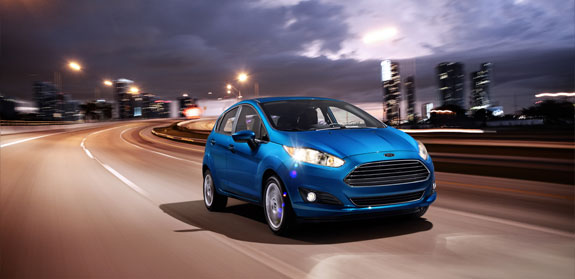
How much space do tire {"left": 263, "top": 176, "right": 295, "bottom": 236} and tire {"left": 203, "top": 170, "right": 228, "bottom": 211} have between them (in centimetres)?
185

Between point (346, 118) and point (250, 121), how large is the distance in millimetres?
1306

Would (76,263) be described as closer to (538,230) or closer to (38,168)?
(538,230)

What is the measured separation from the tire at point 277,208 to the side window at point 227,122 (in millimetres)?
1693

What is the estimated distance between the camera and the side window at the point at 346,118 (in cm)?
693

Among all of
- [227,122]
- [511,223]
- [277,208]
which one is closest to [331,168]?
[277,208]

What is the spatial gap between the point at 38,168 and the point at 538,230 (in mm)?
14782

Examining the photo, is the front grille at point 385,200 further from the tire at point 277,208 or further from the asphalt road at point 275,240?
the tire at point 277,208

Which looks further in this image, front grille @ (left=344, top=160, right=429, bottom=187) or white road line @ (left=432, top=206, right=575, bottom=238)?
white road line @ (left=432, top=206, right=575, bottom=238)

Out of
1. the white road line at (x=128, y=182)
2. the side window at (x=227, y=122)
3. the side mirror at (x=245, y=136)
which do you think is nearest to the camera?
the side mirror at (x=245, y=136)

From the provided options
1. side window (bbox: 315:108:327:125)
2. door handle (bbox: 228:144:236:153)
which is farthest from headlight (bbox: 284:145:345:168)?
door handle (bbox: 228:144:236:153)

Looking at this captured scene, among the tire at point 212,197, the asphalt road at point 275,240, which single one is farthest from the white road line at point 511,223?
the tire at point 212,197

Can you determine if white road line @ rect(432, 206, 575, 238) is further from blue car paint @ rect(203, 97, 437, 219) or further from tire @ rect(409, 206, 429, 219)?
blue car paint @ rect(203, 97, 437, 219)

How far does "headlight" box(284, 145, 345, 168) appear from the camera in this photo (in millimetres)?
5441

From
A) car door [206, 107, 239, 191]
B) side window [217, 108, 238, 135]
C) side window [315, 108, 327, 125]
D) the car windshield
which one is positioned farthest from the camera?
side window [217, 108, 238, 135]
